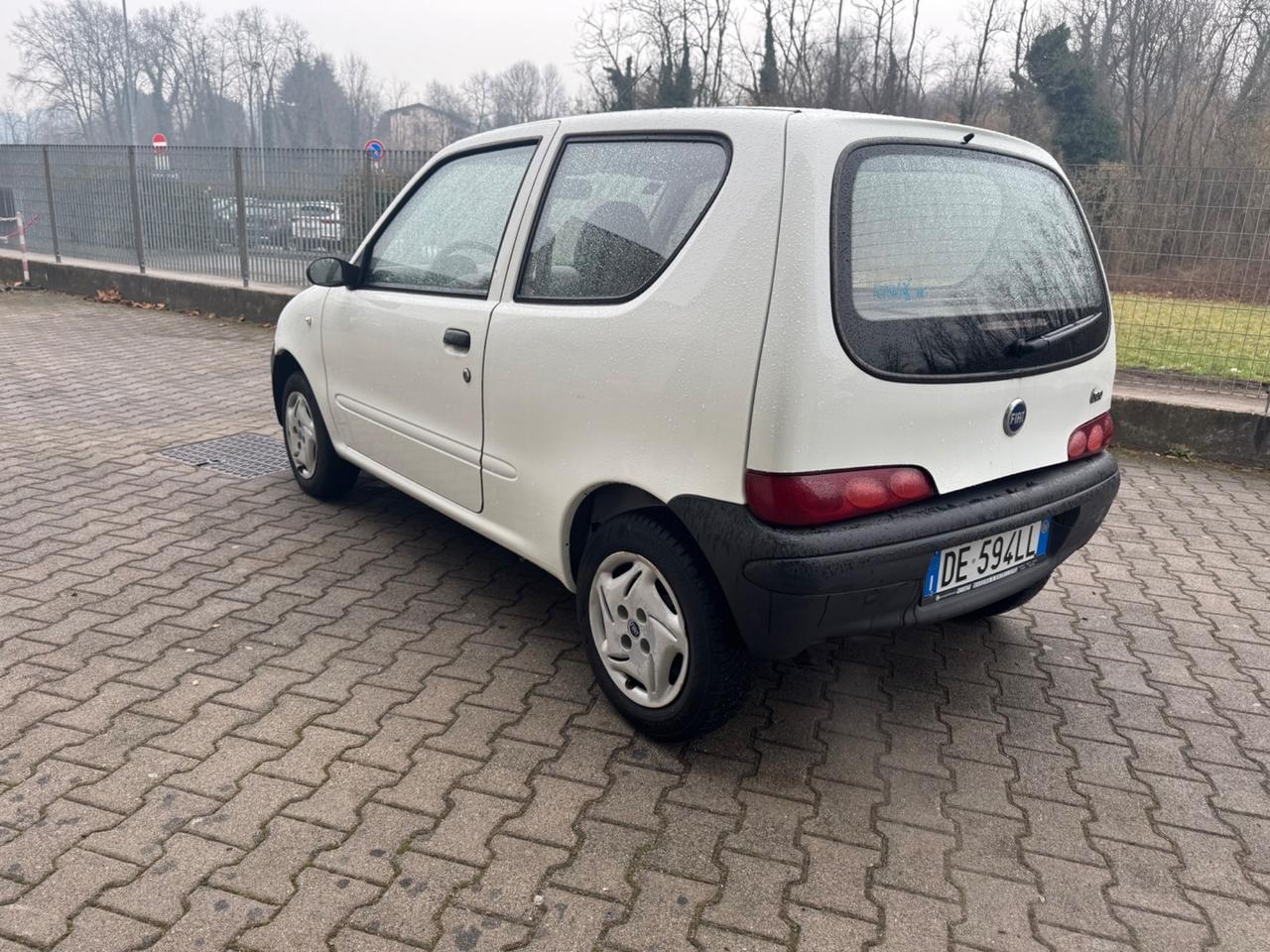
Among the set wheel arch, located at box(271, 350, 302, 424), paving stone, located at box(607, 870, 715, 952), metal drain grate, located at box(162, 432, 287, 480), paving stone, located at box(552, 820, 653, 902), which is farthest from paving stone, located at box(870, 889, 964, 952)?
metal drain grate, located at box(162, 432, 287, 480)

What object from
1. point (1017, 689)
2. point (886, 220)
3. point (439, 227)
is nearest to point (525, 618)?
point (439, 227)

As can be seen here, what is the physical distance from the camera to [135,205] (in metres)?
12.6

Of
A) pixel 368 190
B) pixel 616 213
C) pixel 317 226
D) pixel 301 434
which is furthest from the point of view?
pixel 317 226

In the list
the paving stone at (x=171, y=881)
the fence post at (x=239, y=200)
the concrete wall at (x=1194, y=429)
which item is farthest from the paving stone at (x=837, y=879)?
the fence post at (x=239, y=200)

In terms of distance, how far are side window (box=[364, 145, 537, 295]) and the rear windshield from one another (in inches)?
52.5

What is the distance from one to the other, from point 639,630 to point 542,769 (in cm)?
47

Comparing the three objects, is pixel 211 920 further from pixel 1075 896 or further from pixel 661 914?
pixel 1075 896

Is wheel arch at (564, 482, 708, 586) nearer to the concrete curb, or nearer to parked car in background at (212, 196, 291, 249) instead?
the concrete curb

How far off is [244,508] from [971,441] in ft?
11.6

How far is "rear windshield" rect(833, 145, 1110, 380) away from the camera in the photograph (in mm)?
2467

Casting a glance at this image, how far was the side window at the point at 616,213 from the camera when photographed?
2686 mm

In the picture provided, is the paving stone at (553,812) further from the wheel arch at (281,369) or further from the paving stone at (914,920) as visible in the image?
the wheel arch at (281,369)

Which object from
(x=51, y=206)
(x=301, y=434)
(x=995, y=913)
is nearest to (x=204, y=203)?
(x=51, y=206)

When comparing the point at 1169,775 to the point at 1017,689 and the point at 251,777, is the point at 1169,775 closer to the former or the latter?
the point at 1017,689
